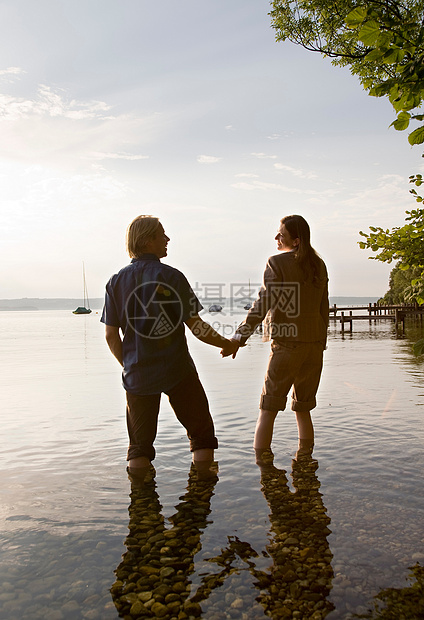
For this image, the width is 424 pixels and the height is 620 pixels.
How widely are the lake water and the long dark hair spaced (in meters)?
1.67

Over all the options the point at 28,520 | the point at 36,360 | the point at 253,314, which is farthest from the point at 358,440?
the point at 36,360

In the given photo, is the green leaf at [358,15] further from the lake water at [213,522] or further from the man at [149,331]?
the lake water at [213,522]

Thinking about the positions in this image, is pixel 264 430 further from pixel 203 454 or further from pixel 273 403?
pixel 203 454

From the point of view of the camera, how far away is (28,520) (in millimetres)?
3777

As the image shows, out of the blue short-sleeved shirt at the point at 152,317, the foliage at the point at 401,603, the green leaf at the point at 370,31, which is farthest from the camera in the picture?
the blue short-sleeved shirt at the point at 152,317

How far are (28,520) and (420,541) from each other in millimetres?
2452

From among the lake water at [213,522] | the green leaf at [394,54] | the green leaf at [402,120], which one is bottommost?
the lake water at [213,522]

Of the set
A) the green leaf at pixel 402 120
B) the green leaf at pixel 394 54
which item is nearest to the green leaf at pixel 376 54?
the green leaf at pixel 394 54

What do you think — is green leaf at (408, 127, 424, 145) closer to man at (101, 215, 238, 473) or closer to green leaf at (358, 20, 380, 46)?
green leaf at (358, 20, 380, 46)

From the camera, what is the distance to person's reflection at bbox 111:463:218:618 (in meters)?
2.64

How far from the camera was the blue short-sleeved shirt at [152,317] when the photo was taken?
4.30 meters

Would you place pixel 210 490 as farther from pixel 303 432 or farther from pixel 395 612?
pixel 395 612

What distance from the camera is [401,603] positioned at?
2572mm

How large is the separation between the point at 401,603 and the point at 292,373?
102 inches
